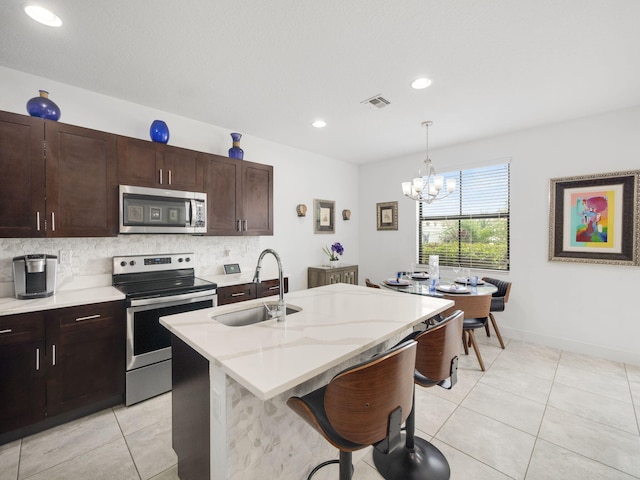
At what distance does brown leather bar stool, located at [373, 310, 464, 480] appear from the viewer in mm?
1445

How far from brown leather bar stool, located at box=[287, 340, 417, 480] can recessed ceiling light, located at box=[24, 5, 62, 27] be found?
2600mm

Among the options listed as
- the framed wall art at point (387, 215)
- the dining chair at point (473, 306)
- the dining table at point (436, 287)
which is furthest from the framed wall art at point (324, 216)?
the dining chair at point (473, 306)

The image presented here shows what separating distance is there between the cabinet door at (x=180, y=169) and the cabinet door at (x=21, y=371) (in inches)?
58.1

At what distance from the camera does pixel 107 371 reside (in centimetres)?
222

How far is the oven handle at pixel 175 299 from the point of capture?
229cm

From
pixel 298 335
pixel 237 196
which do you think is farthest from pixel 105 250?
pixel 298 335

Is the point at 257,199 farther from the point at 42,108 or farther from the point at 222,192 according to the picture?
the point at 42,108

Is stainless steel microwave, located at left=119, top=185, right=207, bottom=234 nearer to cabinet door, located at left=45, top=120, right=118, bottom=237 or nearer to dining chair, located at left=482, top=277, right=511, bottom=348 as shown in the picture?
cabinet door, located at left=45, top=120, right=118, bottom=237

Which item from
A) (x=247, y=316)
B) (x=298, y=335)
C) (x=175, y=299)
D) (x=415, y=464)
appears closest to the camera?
(x=298, y=335)

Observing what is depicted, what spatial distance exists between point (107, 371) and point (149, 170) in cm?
174

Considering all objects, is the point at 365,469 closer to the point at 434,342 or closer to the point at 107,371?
the point at 434,342

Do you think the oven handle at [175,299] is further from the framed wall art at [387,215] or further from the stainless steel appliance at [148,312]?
the framed wall art at [387,215]

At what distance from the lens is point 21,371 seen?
75.1 inches

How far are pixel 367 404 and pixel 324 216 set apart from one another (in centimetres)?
395
